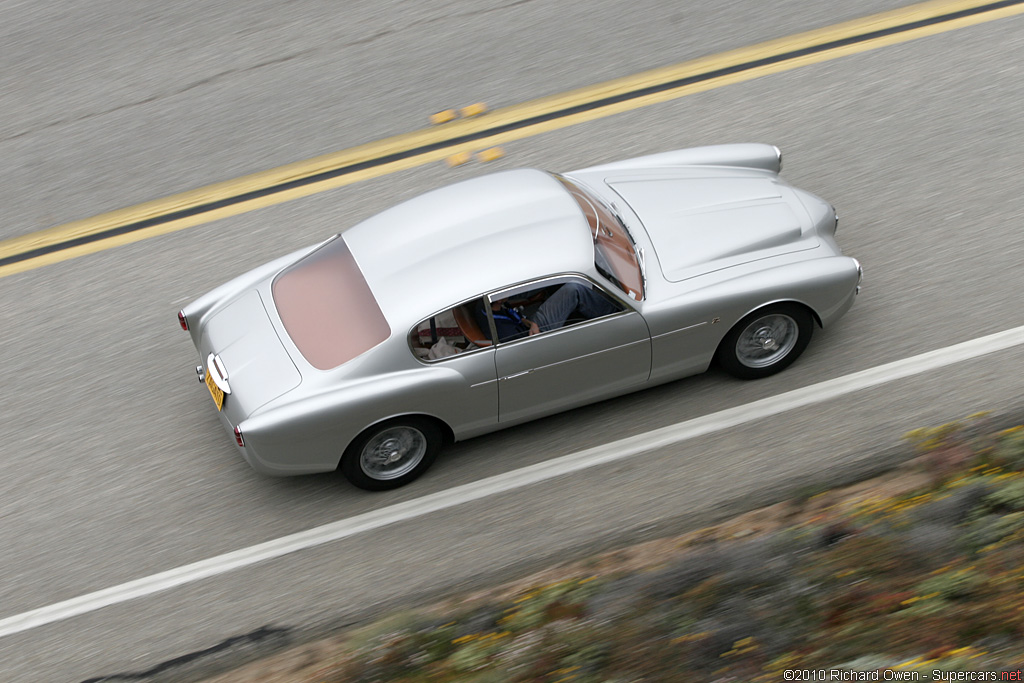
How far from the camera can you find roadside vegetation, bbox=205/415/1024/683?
13.3 ft

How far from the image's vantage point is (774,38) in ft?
29.8

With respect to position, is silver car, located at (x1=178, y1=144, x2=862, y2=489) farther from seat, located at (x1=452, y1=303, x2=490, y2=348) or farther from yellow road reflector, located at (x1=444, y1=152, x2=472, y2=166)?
yellow road reflector, located at (x1=444, y1=152, x2=472, y2=166)

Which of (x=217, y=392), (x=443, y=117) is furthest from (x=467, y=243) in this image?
(x=443, y=117)

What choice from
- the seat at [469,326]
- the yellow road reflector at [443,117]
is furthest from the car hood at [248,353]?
the yellow road reflector at [443,117]

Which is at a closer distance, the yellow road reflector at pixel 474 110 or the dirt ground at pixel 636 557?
the dirt ground at pixel 636 557

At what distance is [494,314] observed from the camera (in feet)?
18.2

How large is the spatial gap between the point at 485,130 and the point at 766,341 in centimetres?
369

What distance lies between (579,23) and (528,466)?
17.7ft

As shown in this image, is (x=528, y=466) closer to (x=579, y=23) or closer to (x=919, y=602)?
(x=919, y=602)

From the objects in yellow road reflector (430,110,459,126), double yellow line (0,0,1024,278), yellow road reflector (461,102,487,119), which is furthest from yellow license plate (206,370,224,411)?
yellow road reflector (461,102,487,119)

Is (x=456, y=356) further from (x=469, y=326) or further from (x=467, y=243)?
(x=467, y=243)

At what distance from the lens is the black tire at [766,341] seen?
594 cm

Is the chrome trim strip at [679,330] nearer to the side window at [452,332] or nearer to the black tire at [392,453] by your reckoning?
the side window at [452,332]

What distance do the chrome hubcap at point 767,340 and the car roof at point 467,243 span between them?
1229 mm
